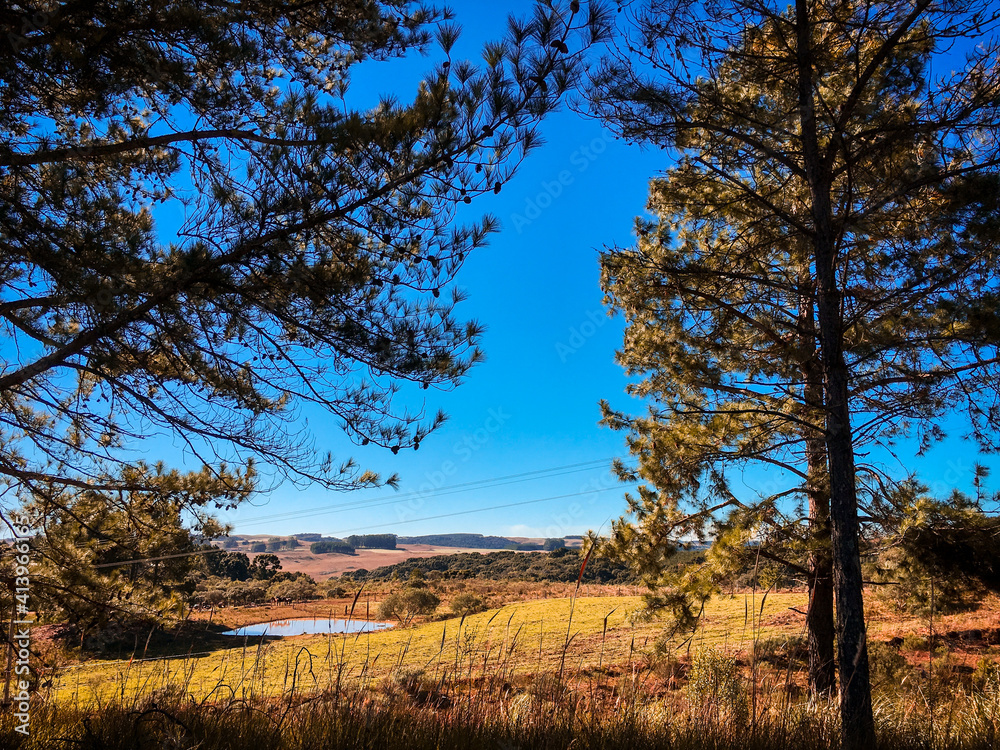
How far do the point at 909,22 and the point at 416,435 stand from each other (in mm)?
5558

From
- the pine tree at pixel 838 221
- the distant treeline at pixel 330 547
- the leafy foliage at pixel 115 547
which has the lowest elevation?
the distant treeline at pixel 330 547

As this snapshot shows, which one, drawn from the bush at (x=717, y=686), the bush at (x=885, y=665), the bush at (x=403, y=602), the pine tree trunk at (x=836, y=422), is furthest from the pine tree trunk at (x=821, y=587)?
the bush at (x=403, y=602)

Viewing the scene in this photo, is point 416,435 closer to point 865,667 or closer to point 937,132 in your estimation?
point 865,667

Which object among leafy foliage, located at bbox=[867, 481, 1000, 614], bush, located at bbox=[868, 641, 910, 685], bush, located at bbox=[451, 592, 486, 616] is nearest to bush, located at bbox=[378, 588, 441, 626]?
bush, located at bbox=[451, 592, 486, 616]

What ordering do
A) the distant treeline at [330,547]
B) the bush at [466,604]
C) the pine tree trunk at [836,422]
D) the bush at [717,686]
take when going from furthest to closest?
the distant treeline at [330,547] → the bush at [466,604] → the pine tree trunk at [836,422] → the bush at [717,686]

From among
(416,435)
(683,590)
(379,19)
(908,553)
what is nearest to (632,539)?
(683,590)

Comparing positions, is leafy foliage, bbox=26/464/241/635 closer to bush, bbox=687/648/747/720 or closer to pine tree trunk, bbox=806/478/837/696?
bush, bbox=687/648/747/720

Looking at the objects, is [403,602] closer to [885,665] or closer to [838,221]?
[885,665]

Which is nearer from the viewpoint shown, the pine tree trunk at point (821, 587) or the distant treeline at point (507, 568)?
the pine tree trunk at point (821, 587)

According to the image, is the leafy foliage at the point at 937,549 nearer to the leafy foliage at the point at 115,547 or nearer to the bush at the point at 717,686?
the bush at the point at 717,686

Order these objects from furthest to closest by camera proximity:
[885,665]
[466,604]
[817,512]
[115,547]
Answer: [466,604], [817,512], [885,665], [115,547]

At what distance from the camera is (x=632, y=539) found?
25.7 feet

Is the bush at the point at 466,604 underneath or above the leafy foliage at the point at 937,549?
underneath

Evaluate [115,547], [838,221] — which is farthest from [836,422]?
[115,547]
